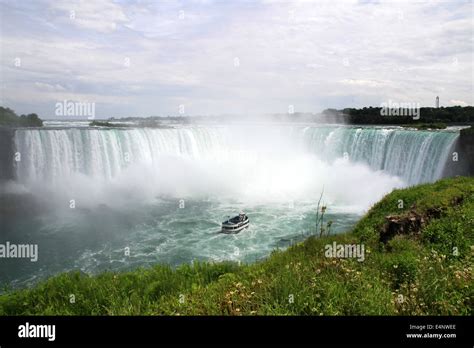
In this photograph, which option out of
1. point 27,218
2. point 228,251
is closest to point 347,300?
point 228,251

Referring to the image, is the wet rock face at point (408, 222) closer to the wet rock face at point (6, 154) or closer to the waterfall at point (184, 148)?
the waterfall at point (184, 148)

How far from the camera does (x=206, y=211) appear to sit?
30.5m

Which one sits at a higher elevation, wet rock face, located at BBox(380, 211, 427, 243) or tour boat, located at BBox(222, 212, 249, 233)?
wet rock face, located at BBox(380, 211, 427, 243)

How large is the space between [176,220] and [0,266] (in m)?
12.0

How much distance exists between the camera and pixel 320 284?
542cm

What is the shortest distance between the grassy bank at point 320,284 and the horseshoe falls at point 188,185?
9013 millimetres

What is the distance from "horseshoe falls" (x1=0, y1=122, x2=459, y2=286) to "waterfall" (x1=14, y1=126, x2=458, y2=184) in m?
0.10

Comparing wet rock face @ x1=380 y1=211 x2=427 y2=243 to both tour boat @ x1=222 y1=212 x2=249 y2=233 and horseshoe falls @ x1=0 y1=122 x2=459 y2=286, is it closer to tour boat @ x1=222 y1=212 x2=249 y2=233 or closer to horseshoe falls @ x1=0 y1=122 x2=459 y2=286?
horseshoe falls @ x1=0 y1=122 x2=459 y2=286

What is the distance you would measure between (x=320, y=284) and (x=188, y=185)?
36.3m

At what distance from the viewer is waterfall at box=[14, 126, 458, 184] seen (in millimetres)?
30230

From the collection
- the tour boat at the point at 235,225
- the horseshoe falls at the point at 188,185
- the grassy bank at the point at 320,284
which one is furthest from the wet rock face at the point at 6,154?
the grassy bank at the point at 320,284

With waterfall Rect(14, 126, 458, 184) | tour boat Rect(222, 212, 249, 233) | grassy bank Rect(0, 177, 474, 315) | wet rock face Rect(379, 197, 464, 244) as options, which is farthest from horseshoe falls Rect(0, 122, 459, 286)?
grassy bank Rect(0, 177, 474, 315)

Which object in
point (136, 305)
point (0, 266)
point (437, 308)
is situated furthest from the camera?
point (0, 266)
